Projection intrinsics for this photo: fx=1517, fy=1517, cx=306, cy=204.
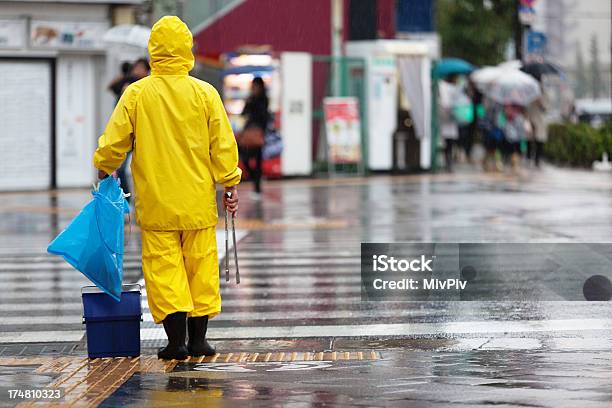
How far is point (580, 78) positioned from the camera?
51.7 m

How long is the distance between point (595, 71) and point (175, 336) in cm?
4198

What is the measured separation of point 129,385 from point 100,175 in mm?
1503

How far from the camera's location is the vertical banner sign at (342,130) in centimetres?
2958

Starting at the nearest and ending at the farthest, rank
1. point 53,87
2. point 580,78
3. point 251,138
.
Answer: point 251,138 < point 53,87 < point 580,78

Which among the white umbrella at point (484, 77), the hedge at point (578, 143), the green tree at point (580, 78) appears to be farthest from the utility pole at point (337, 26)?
the green tree at point (580, 78)

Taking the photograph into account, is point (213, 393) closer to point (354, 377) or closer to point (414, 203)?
point (354, 377)

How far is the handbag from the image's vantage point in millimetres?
22609

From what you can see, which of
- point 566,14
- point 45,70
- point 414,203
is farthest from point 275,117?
point 566,14

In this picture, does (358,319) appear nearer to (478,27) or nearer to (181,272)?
(181,272)

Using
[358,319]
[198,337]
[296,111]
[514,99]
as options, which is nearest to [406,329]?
[358,319]

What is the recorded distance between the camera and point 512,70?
34.2m

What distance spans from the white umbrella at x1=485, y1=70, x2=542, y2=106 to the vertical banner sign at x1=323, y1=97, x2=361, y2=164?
449 centimetres

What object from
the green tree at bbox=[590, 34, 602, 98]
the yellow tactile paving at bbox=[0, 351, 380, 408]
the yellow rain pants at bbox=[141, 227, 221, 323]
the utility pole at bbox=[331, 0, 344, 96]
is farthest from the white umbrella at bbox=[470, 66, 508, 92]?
Result: the yellow rain pants at bbox=[141, 227, 221, 323]

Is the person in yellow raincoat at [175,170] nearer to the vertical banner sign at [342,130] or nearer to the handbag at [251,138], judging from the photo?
the handbag at [251,138]
